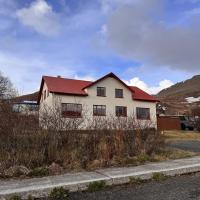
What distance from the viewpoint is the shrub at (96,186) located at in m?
7.58

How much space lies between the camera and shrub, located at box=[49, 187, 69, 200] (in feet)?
Answer: 23.1

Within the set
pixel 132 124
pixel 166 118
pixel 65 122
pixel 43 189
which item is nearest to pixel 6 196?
pixel 43 189

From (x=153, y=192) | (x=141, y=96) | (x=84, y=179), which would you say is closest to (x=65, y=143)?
(x=84, y=179)

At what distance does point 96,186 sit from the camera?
25.2ft

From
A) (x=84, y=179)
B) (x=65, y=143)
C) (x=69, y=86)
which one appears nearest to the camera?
(x=84, y=179)

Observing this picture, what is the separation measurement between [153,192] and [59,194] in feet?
6.50

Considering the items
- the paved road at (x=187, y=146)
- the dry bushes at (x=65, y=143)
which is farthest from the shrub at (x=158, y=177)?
the paved road at (x=187, y=146)

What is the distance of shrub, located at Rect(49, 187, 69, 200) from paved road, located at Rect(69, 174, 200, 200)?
0.42ft

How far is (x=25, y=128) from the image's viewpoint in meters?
10.0

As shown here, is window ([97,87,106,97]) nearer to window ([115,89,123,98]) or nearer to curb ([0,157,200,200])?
window ([115,89,123,98])

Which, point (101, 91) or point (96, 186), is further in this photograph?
point (101, 91)

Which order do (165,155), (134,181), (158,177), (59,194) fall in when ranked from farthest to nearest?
(165,155)
(158,177)
(134,181)
(59,194)

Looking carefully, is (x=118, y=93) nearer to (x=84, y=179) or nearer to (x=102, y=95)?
(x=102, y=95)

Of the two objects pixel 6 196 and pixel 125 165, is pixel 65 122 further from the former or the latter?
pixel 6 196
